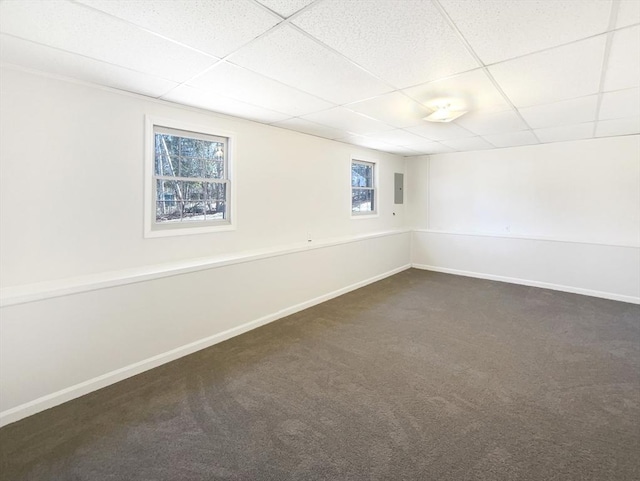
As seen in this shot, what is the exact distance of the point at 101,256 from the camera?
2586 mm

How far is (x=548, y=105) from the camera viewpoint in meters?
3.01

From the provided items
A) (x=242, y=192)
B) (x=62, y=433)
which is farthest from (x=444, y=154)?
(x=62, y=433)

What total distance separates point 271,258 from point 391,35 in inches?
98.4

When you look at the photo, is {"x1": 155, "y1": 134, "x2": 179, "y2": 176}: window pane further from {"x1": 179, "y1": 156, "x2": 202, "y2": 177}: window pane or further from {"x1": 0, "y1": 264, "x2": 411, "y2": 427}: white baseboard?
{"x1": 0, "y1": 264, "x2": 411, "y2": 427}: white baseboard

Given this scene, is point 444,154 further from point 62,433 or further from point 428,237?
point 62,433

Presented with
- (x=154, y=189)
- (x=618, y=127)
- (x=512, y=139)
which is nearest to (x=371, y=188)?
(x=512, y=139)

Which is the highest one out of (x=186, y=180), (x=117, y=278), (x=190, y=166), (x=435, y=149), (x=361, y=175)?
(x=435, y=149)

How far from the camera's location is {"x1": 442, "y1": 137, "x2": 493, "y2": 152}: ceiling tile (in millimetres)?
4801

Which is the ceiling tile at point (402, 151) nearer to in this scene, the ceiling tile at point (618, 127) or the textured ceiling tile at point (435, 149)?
the textured ceiling tile at point (435, 149)

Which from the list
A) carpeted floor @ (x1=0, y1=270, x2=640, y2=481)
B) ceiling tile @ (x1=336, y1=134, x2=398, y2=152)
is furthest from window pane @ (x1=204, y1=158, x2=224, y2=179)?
ceiling tile @ (x1=336, y1=134, x2=398, y2=152)

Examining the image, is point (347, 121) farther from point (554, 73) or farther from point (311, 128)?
point (554, 73)

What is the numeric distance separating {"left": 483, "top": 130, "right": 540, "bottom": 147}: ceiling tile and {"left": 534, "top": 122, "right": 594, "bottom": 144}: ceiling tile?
0.34 ft

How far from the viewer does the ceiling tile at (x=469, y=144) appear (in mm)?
4801

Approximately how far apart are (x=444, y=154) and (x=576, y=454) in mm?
5360
